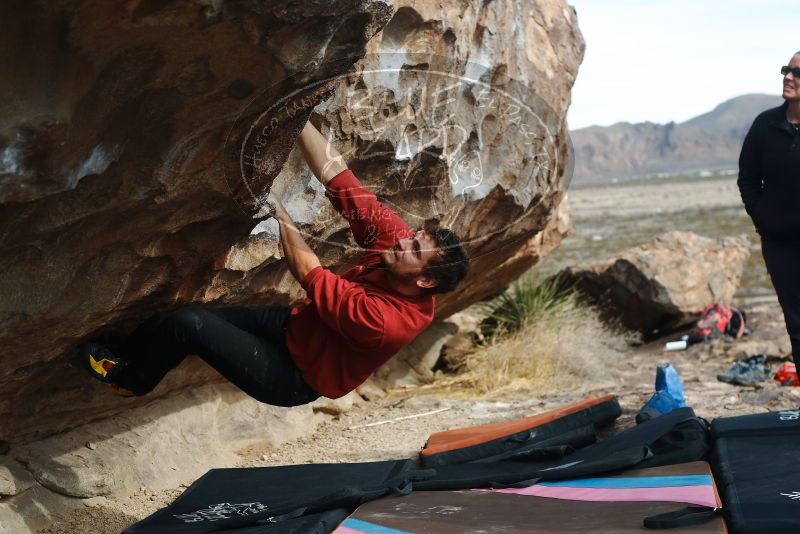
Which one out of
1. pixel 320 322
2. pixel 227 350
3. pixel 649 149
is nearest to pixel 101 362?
pixel 227 350

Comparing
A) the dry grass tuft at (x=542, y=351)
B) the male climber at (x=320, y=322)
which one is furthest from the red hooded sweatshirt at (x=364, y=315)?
the dry grass tuft at (x=542, y=351)

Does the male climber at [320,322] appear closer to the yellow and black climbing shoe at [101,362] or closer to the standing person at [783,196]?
the yellow and black climbing shoe at [101,362]

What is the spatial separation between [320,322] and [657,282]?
6.93 meters

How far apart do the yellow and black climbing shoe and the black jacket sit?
3805 mm

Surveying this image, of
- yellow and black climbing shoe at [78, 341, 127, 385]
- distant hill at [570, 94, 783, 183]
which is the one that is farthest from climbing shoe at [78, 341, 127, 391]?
distant hill at [570, 94, 783, 183]

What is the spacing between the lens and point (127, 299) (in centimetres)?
462

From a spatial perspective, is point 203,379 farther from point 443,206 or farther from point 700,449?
point 700,449

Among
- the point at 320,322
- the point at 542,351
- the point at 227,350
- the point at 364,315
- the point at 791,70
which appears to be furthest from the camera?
the point at 542,351

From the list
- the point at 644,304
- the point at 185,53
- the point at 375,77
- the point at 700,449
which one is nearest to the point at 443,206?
the point at 375,77

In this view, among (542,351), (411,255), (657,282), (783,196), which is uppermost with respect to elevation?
(783,196)

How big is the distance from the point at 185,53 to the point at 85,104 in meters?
0.40

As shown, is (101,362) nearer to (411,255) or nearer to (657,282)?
(411,255)

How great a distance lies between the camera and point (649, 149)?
148375 millimetres

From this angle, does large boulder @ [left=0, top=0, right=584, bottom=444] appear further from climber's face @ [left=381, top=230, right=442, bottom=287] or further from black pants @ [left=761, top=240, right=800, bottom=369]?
black pants @ [left=761, top=240, right=800, bottom=369]
